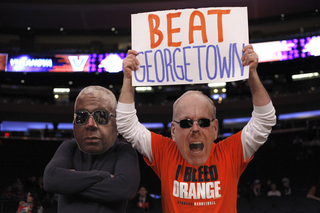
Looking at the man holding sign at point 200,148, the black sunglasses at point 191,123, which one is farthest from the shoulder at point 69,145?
the black sunglasses at point 191,123

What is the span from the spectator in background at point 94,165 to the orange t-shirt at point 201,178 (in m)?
0.24

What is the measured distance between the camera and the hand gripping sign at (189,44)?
86.3 inches

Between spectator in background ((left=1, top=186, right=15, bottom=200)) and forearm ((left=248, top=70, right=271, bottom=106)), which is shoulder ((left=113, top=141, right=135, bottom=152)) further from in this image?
spectator in background ((left=1, top=186, right=15, bottom=200))

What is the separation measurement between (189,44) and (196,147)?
2.57 feet

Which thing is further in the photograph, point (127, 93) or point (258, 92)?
point (127, 93)

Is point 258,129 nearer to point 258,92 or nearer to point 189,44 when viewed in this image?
point 258,92

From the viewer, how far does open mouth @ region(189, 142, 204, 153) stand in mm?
2076

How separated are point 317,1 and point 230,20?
2084 cm

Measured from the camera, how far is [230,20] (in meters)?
2.22

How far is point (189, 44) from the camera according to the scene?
2.26m

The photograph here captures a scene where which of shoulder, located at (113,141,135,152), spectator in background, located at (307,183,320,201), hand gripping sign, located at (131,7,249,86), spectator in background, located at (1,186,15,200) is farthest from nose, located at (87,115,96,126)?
spectator in background, located at (1,186,15,200)

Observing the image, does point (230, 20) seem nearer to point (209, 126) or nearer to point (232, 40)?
point (232, 40)

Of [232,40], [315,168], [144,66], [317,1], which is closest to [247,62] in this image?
[232,40]

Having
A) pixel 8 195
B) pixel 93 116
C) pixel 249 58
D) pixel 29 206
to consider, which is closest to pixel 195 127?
pixel 249 58
